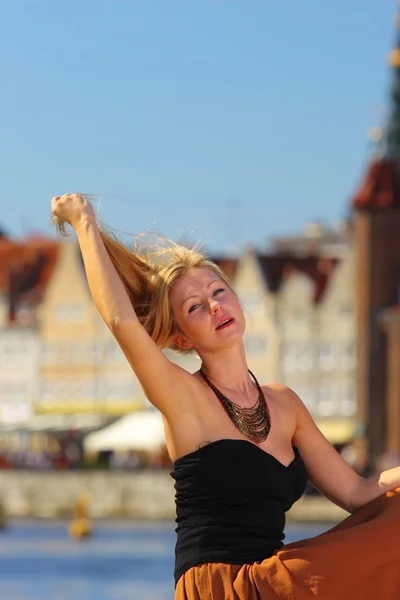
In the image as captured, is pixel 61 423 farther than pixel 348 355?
Yes

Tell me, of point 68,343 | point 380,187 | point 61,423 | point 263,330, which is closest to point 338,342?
point 263,330

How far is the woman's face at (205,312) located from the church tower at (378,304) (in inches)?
2396

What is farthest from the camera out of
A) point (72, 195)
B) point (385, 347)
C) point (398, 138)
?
point (398, 138)

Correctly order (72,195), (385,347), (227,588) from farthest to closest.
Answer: (385,347)
(72,195)
(227,588)

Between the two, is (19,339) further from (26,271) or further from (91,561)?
(91,561)

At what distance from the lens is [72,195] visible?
459cm

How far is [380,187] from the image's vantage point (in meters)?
70.6

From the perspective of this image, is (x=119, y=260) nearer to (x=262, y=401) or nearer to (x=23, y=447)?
(x=262, y=401)

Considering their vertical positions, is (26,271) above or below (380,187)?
below

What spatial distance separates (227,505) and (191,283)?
0.66 m

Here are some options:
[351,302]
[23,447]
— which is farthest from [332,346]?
[23,447]

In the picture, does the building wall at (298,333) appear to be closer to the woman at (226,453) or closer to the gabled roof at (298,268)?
the gabled roof at (298,268)

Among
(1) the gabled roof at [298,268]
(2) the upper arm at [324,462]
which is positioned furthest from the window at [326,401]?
(2) the upper arm at [324,462]

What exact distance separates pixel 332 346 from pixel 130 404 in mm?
8628
